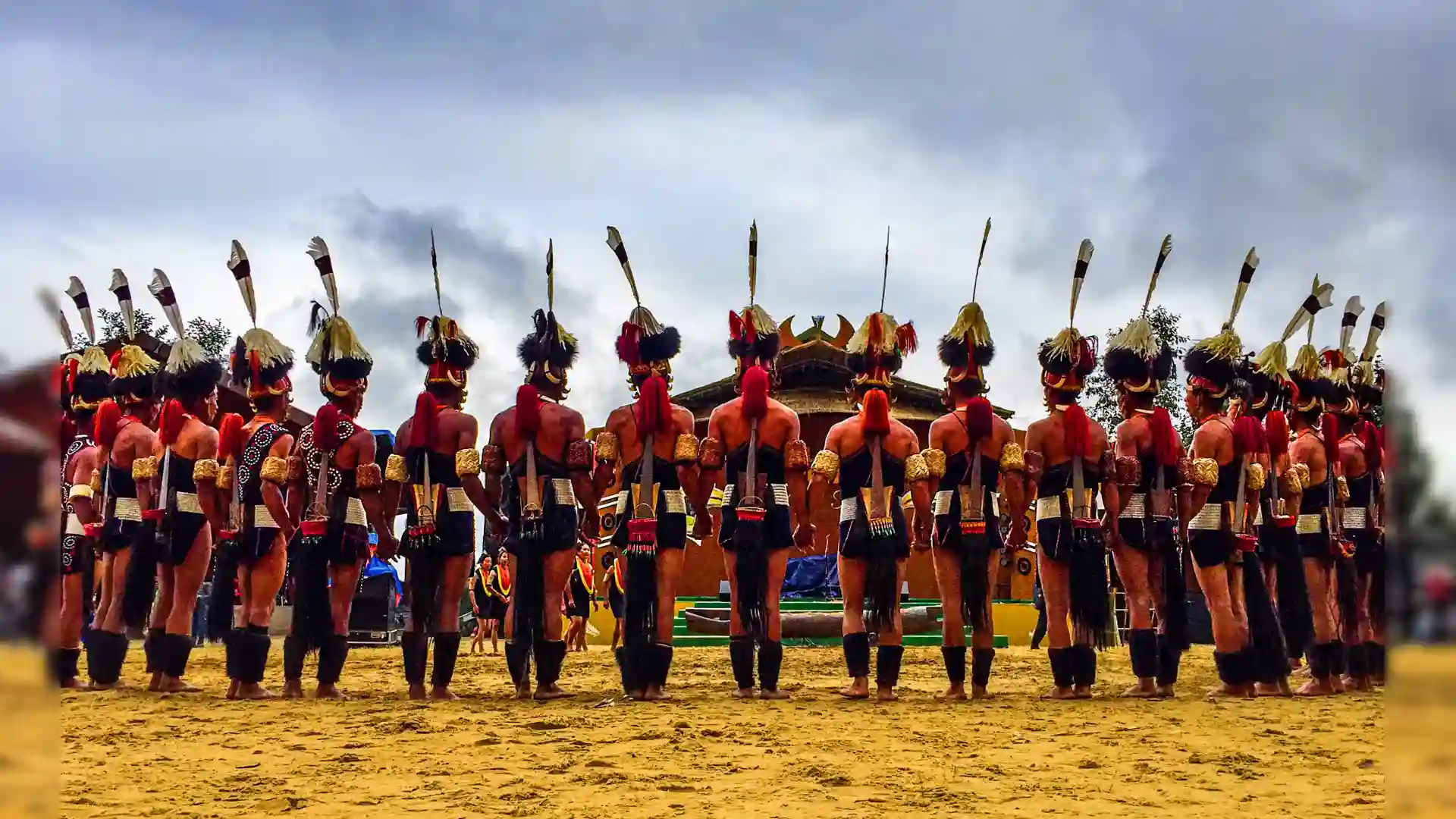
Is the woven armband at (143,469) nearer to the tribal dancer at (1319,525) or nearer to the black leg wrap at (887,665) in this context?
the black leg wrap at (887,665)

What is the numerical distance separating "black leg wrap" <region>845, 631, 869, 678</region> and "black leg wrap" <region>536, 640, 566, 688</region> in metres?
1.95

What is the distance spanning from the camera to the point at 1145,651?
9.13 meters

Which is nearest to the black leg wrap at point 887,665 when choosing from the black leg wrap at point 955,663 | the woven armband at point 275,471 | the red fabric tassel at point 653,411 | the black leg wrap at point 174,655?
the black leg wrap at point 955,663

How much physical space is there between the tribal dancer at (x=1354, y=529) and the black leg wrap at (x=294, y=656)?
7930 mm

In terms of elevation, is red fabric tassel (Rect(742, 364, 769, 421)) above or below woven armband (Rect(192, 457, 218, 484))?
above

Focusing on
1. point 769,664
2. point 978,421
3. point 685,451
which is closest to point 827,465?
point 685,451

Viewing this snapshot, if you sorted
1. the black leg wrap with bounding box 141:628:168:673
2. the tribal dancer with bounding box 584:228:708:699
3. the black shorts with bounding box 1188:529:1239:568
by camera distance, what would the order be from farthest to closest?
the black leg wrap with bounding box 141:628:168:673 → the black shorts with bounding box 1188:529:1239:568 → the tribal dancer with bounding box 584:228:708:699

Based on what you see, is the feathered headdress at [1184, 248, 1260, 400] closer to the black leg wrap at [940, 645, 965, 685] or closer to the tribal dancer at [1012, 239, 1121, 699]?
the tribal dancer at [1012, 239, 1121, 699]

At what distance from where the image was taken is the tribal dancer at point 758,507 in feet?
29.0

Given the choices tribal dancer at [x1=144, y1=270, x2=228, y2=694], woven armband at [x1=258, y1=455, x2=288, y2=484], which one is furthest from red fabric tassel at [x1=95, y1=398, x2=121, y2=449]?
woven armband at [x1=258, y1=455, x2=288, y2=484]

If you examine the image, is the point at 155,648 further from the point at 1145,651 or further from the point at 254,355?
the point at 1145,651

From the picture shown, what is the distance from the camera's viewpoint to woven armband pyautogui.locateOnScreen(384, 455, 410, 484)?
8750 mm

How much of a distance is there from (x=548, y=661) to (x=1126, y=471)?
4213mm

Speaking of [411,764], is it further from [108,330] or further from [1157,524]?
[108,330]
